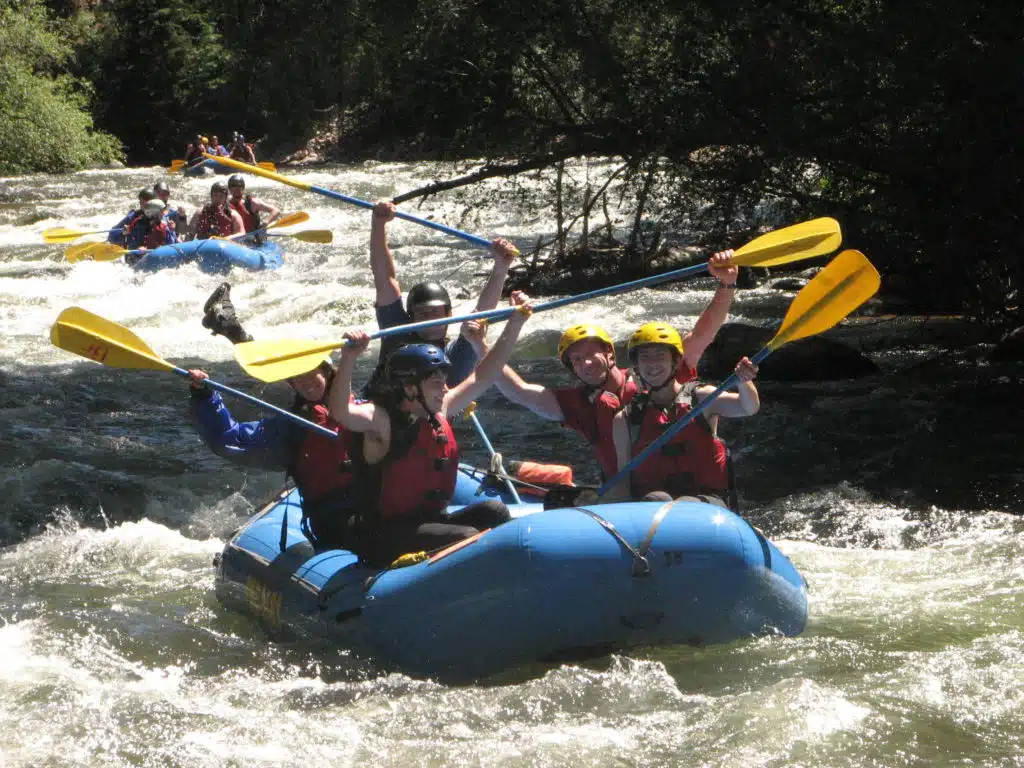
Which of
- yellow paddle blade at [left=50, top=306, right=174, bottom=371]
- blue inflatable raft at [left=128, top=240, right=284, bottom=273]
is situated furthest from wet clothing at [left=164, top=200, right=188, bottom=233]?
yellow paddle blade at [left=50, top=306, right=174, bottom=371]

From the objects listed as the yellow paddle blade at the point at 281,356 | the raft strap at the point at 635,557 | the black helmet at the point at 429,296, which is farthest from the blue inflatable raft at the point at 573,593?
the black helmet at the point at 429,296

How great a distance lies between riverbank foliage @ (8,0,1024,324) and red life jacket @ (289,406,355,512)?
429cm

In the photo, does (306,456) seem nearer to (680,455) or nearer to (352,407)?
(352,407)

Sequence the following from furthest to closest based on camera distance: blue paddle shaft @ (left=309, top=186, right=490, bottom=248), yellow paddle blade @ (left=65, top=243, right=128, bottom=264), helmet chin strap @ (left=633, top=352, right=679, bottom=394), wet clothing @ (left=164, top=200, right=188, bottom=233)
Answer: wet clothing @ (left=164, top=200, right=188, bottom=233)
yellow paddle blade @ (left=65, top=243, right=128, bottom=264)
blue paddle shaft @ (left=309, top=186, right=490, bottom=248)
helmet chin strap @ (left=633, top=352, right=679, bottom=394)

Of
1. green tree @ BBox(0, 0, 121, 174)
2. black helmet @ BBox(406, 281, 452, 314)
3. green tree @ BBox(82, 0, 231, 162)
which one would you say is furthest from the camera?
green tree @ BBox(82, 0, 231, 162)

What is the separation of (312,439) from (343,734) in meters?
1.23

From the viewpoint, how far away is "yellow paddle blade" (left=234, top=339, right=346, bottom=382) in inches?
189

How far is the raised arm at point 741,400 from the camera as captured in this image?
459 centimetres

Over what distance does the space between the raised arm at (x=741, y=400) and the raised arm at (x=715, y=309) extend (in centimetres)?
27

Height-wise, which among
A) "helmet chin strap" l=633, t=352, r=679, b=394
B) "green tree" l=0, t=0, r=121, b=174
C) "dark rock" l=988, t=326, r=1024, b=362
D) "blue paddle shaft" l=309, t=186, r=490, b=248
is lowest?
"dark rock" l=988, t=326, r=1024, b=362

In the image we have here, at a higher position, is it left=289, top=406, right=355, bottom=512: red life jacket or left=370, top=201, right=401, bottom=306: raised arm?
left=370, top=201, right=401, bottom=306: raised arm

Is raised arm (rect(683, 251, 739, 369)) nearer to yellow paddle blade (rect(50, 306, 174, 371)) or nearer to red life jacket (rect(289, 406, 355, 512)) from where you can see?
red life jacket (rect(289, 406, 355, 512))

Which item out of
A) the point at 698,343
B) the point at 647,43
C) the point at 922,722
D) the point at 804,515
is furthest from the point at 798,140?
the point at 922,722

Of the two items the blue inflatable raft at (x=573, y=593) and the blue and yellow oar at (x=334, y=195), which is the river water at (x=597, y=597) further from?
the blue and yellow oar at (x=334, y=195)
